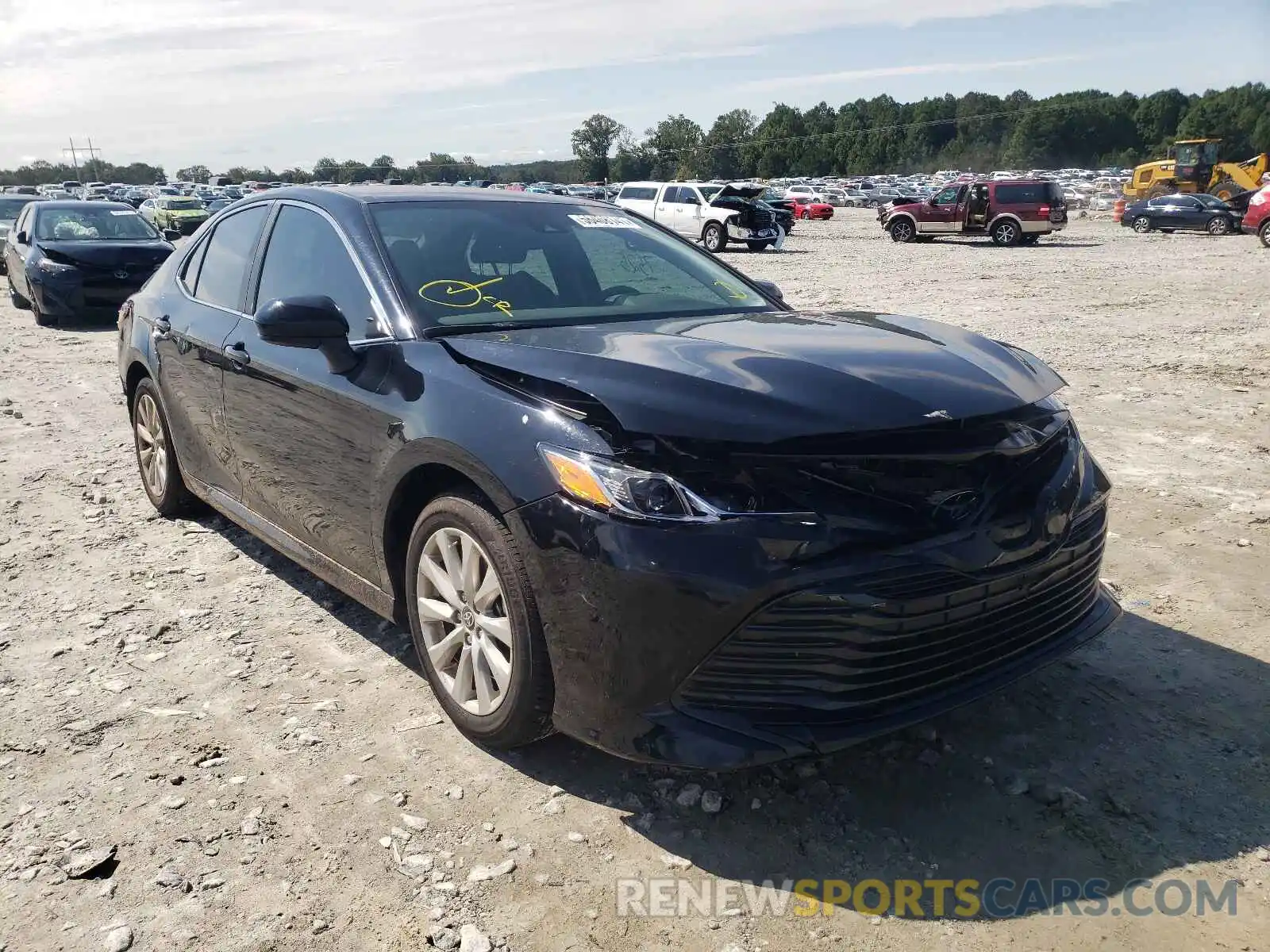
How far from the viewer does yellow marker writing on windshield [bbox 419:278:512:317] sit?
3.45 meters

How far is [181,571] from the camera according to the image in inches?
181

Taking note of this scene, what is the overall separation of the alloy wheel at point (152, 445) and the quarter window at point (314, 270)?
1.41 metres

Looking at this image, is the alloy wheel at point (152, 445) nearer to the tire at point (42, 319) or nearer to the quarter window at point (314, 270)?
the quarter window at point (314, 270)

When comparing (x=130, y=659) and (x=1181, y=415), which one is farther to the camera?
(x=1181, y=415)

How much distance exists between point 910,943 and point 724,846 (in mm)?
538

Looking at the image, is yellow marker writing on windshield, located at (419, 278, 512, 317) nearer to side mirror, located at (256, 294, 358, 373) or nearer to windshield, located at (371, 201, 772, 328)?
windshield, located at (371, 201, 772, 328)

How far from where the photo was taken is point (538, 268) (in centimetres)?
382

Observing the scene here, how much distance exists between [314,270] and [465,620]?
1626mm

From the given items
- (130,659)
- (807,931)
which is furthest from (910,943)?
(130,659)

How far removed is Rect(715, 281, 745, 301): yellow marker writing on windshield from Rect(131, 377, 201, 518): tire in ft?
9.17

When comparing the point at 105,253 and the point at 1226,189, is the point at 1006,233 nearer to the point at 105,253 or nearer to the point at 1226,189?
the point at 1226,189

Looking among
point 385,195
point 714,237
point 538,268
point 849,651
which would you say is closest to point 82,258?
point 385,195

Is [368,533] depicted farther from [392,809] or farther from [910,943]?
[910,943]

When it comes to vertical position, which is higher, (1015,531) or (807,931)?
(1015,531)
